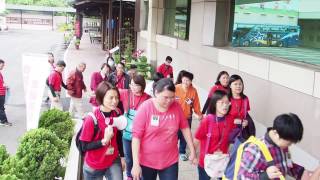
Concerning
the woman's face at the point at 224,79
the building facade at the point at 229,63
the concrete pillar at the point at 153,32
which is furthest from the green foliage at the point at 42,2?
the woman's face at the point at 224,79

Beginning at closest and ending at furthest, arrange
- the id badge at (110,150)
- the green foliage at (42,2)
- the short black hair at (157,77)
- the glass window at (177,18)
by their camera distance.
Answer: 1. the id badge at (110,150)
2. the short black hair at (157,77)
3. the glass window at (177,18)
4. the green foliage at (42,2)

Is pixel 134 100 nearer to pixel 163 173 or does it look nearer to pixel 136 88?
pixel 136 88

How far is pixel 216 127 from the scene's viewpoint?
3.81 metres

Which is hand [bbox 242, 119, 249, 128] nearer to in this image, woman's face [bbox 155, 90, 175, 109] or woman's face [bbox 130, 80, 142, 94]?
woman's face [bbox 130, 80, 142, 94]

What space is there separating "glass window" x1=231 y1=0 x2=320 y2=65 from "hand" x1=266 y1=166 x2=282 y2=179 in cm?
328

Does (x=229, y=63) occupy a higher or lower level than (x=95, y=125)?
higher

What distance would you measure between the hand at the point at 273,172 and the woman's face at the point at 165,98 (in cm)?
125

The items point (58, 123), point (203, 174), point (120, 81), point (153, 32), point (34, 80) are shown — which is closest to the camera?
point (203, 174)

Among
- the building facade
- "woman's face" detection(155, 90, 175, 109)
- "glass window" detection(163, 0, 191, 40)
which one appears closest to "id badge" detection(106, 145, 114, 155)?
"woman's face" detection(155, 90, 175, 109)

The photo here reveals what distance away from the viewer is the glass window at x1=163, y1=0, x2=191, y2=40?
10977 mm

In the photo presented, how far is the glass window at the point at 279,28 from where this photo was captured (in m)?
5.62

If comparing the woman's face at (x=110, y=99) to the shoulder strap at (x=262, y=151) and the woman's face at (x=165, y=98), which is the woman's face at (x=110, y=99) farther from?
the shoulder strap at (x=262, y=151)

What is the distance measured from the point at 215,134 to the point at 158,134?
2.09 feet

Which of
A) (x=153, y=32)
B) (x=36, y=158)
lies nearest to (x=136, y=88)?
(x=36, y=158)
